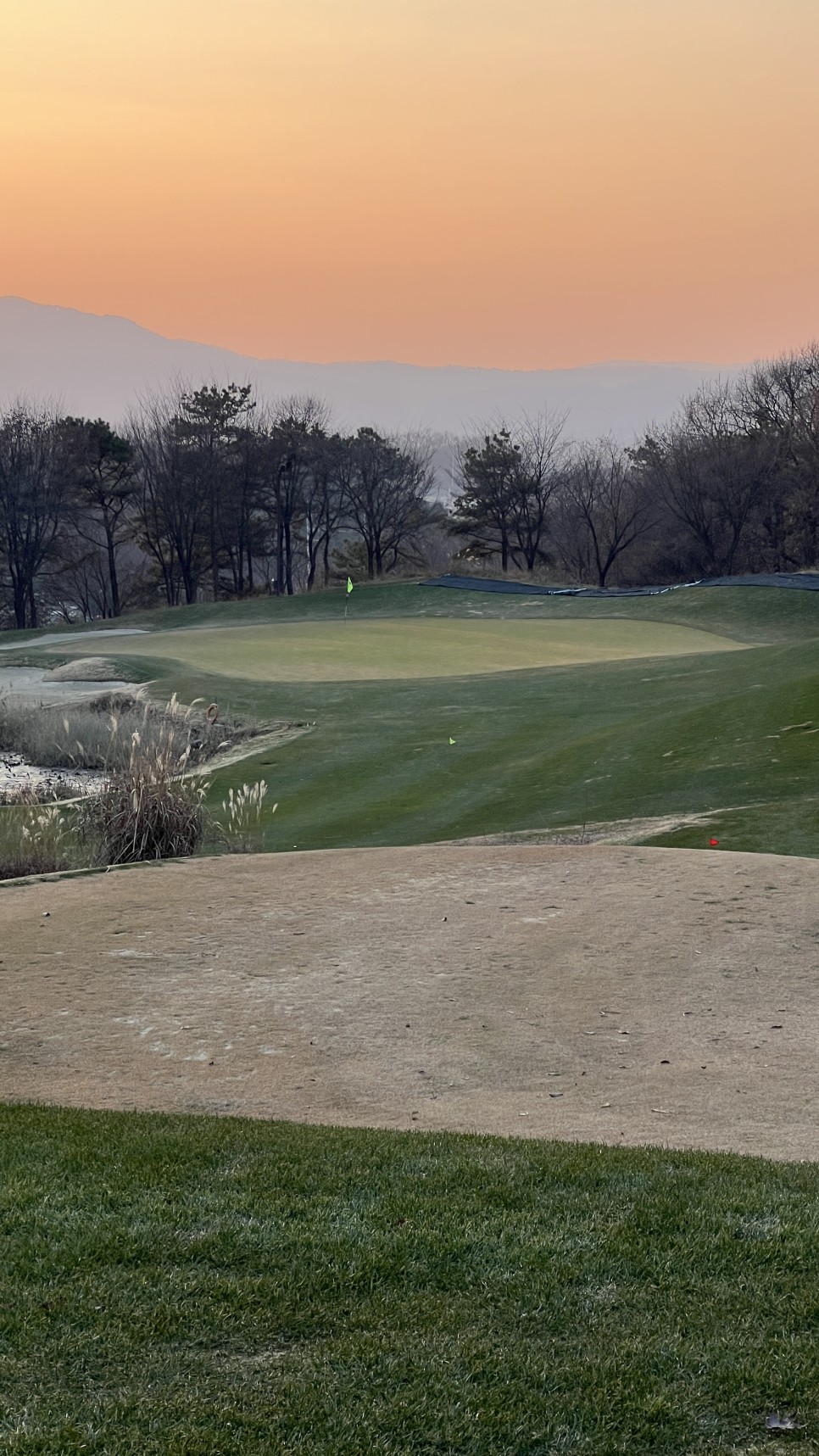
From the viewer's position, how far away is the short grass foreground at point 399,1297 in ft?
11.6

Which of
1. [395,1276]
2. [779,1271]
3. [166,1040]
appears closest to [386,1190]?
[395,1276]

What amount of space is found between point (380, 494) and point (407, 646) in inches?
1269

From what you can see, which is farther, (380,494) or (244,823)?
(380,494)

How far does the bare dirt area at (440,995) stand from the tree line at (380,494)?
50.6 metres

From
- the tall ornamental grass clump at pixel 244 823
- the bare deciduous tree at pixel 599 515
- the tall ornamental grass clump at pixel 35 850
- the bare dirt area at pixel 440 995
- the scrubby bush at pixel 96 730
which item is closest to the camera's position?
the bare dirt area at pixel 440 995

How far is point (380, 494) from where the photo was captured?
66.8 meters

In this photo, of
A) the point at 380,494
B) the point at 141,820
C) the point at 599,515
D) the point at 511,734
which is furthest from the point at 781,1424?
the point at 599,515

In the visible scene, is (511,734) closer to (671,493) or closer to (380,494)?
(671,493)

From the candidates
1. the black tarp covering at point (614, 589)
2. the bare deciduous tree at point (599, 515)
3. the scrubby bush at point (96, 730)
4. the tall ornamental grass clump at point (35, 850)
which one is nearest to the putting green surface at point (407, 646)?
the scrubby bush at point (96, 730)

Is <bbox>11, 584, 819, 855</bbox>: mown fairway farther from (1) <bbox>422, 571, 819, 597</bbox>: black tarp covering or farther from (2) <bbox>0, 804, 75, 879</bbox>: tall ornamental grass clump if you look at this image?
(1) <bbox>422, 571, 819, 597</bbox>: black tarp covering

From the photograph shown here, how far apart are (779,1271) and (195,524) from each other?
6137 cm

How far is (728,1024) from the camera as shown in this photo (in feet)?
25.0

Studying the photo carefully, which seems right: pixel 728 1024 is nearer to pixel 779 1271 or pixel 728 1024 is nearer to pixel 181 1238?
pixel 779 1271

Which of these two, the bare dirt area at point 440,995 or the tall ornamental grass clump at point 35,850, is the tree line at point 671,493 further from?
the bare dirt area at point 440,995
